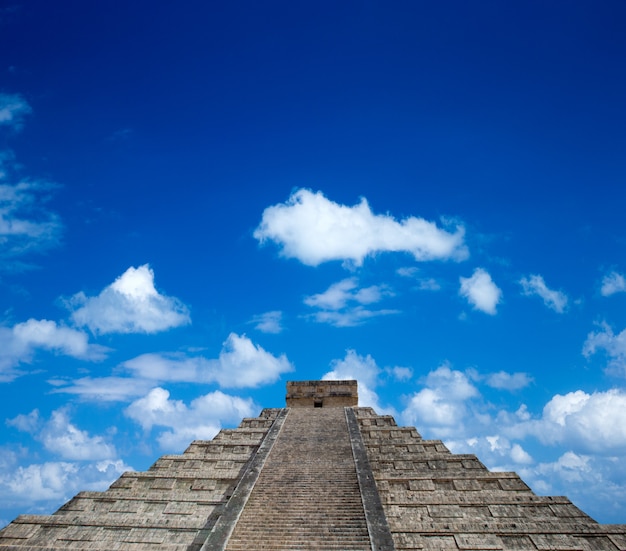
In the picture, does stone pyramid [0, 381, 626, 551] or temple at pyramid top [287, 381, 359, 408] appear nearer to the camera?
stone pyramid [0, 381, 626, 551]

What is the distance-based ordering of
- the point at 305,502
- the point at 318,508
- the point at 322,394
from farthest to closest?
the point at 322,394, the point at 305,502, the point at 318,508

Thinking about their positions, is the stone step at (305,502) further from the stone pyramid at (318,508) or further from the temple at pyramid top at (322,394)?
the temple at pyramid top at (322,394)

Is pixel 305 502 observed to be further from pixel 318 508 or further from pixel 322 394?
pixel 322 394

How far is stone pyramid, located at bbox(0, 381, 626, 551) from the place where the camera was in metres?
11.7

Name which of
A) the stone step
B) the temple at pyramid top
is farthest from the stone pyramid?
the temple at pyramid top

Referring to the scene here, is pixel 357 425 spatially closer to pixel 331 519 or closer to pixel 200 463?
pixel 200 463

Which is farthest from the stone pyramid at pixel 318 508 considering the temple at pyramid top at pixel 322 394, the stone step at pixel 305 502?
the temple at pyramid top at pixel 322 394

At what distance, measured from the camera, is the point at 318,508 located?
42.0 ft

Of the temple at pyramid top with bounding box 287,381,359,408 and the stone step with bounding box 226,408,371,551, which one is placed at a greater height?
the temple at pyramid top with bounding box 287,381,359,408

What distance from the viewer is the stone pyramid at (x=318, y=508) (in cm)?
1166

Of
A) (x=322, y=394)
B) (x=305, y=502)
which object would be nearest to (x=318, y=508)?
(x=305, y=502)

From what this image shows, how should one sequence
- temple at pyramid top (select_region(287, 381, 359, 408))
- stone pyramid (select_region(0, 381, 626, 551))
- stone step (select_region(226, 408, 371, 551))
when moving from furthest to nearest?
1. temple at pyramid top (select_region(287, 381, 359, 408))
2. stone pyramid (select_region(0, 381, 626, 551))
3. stone step (select_region(226, 408, 371, 551))

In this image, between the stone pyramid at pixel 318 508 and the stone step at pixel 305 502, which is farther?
the stone pyramid at pixel 318 508

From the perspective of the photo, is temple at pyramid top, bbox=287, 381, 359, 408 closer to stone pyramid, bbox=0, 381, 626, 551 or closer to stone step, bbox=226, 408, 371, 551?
stone step, bbox=226, 408, 371, 551
